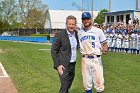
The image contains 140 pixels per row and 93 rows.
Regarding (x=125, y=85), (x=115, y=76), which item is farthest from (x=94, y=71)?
(x=115, y=76)

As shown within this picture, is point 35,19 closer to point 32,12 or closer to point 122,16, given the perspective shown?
point 32,12

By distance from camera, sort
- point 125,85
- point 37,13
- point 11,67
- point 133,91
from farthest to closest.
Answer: point 37,13, point 11,67, point 125,85, point 133,91

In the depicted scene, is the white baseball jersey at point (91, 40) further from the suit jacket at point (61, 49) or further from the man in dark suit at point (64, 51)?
the suit jacket at point (61, 49)

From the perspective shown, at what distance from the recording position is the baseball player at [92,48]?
25.7ft

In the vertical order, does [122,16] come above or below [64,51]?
above

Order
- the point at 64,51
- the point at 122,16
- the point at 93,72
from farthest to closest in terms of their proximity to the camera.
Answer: the point at 122,16
the point at 93,72
the point at 64,51

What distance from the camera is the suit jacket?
25.3 feet

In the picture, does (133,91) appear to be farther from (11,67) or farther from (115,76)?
(11,67)

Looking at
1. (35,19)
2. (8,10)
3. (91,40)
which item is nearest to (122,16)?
(91,40)

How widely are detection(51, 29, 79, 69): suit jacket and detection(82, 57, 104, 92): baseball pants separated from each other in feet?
1.47

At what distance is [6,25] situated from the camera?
95.8 m

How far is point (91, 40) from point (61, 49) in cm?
64

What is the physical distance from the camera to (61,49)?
7.80 m

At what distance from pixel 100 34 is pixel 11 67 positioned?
8.33 meters
